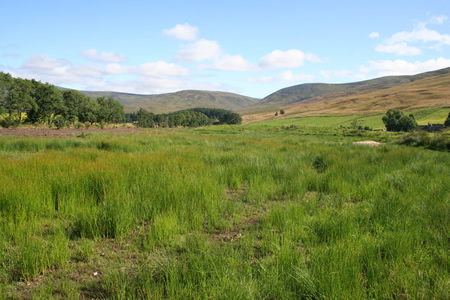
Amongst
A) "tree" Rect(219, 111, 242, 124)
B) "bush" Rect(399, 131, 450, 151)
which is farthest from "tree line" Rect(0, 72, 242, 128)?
"tree" Rect(219, 111, 242, 124)

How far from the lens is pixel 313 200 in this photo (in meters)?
4.23

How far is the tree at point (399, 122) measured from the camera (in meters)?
70.3

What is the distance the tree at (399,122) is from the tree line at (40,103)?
89774mm

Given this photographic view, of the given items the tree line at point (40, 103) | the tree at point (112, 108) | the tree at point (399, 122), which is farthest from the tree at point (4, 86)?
the tree at point (399, 122)

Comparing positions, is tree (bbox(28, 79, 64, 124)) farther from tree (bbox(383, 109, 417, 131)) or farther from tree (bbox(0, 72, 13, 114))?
tree (bbox(383, 109, 417, 131))

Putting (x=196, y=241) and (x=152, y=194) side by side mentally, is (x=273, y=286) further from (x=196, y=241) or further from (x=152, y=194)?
(x=152, y=194)

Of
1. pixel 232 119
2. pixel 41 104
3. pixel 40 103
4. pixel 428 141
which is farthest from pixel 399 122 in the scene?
pixel 40 103

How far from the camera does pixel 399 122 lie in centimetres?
7144

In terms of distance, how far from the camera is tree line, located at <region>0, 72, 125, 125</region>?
53406 mm

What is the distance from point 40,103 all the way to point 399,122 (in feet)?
327

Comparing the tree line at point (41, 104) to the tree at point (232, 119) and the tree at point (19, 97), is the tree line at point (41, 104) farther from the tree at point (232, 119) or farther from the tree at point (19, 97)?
the tree at point (232, 119)

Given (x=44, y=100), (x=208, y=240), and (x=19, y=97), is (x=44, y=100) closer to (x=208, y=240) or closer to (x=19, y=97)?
(x=19, y=97)

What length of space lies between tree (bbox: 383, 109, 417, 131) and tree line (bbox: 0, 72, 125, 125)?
295 feet

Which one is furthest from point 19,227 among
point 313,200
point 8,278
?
point 313,200
